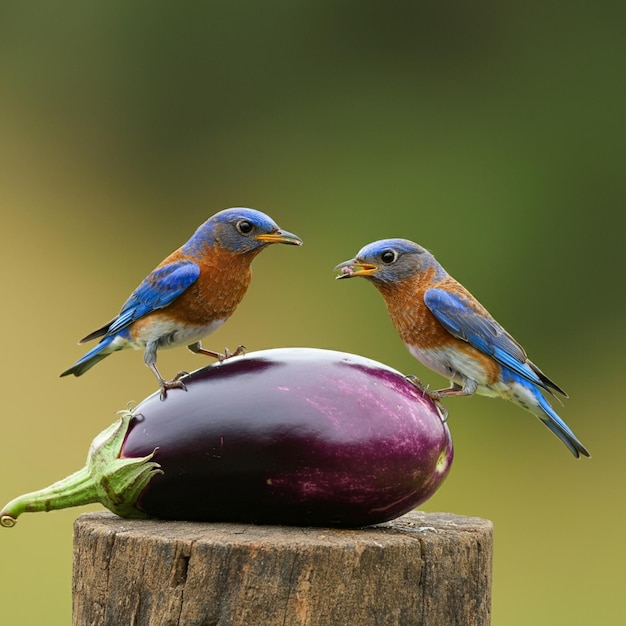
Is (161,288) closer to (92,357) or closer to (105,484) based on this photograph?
(92,357)

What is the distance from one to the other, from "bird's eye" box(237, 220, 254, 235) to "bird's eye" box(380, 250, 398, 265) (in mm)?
650

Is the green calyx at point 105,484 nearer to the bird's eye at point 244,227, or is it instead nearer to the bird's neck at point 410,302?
the bird's eye at point 244,227

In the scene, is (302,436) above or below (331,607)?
above

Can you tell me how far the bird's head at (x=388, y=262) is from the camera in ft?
15.7

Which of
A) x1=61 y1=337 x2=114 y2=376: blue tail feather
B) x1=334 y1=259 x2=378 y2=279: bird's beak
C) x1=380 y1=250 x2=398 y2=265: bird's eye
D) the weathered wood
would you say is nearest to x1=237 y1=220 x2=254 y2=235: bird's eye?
x1=334 y1=259 x2=378 y2=279: bird's beak

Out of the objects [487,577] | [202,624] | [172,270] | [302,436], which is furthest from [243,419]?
[172,270]

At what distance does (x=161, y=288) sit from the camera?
4641mm

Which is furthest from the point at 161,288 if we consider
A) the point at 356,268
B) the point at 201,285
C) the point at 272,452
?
the point at 272,452

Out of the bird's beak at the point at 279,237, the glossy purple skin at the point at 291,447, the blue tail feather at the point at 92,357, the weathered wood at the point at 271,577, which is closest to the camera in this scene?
the weathered wood at the point at 271,577

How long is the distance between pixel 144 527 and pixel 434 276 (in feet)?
7.00

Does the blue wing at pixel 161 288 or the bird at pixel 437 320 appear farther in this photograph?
the bird at pixel 437 320

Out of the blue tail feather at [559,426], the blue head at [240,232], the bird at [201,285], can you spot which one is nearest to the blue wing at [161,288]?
the bird at [201,285]

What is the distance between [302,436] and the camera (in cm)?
346

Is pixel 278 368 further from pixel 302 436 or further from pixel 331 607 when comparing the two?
pixel 331 607
